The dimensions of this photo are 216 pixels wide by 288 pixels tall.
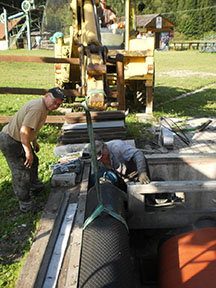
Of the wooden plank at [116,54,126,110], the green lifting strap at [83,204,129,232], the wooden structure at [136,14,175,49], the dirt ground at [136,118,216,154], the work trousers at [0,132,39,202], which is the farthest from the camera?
the wooden structure at [136,14,175,49]

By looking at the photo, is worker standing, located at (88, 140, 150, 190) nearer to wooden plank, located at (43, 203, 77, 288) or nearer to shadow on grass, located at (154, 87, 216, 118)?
wooden plank, located at (43, 203, 77, 288)

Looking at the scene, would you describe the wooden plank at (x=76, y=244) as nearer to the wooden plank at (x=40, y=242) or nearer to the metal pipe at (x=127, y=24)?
the wooden plank at (x=40, y=242)

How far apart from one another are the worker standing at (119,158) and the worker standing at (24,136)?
0.74 m

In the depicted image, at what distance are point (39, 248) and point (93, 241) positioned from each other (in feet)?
2.44

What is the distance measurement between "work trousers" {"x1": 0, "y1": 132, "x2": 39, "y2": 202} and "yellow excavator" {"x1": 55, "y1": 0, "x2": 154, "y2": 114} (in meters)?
1.19

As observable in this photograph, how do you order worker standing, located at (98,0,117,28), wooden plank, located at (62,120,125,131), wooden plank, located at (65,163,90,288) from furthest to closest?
worker standing, located at (98,0,117,28) < wooden plank, located at (62,120,125,131) < wooden plank, located at (65,163,90,288)

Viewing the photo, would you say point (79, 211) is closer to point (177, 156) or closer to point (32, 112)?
point (32, 112)

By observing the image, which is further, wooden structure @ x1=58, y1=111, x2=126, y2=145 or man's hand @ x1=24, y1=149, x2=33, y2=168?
wooden structure @ x1=58, y1=111, x2=126, y2=145

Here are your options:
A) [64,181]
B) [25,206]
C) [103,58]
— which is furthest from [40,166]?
[103,58]

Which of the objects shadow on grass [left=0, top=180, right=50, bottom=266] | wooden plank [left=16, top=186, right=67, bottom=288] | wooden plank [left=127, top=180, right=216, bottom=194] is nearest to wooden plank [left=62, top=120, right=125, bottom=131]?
shadow on grass [left=0, top=180, right=50, bottom=266]

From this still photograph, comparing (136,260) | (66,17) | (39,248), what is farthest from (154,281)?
(66,17)

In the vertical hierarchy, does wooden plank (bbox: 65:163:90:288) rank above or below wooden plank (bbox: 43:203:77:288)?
above

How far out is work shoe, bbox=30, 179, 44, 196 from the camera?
437 centimetres

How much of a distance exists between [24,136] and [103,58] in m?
2.71
